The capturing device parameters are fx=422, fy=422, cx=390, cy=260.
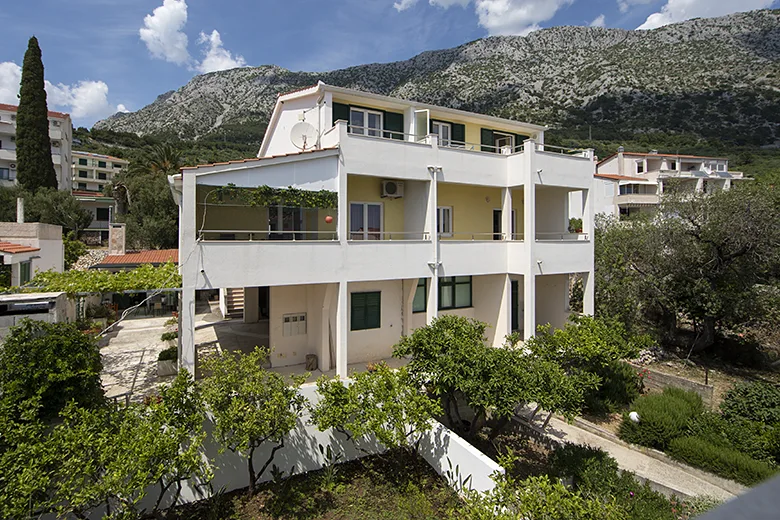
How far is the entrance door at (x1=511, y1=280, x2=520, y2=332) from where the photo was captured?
20.9 metres

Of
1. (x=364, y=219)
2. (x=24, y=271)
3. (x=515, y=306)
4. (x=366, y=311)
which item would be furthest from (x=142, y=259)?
(x=515, y=306)

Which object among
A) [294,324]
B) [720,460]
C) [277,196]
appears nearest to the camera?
[720,460]

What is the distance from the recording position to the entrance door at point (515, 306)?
20938mm

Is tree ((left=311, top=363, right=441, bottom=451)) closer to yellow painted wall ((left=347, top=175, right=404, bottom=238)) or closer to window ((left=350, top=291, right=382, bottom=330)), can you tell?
window ((left=350, top=291, right=382, bottom=330))

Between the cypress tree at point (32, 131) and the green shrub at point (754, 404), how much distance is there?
2254 inches

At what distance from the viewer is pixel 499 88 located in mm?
97562

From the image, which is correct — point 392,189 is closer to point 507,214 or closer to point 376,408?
point 507,214

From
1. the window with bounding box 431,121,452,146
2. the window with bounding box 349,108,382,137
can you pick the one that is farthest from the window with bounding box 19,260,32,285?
the window with bounding box 431,121,452,146

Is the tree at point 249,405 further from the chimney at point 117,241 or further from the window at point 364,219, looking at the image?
the chimney at point 117,241

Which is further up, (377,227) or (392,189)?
(392,189)

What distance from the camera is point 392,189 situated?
56.7ft

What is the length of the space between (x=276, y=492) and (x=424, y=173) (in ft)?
37.9

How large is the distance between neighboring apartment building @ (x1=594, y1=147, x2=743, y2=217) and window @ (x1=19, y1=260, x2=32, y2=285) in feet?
158

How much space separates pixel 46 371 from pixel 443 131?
16.2 m
